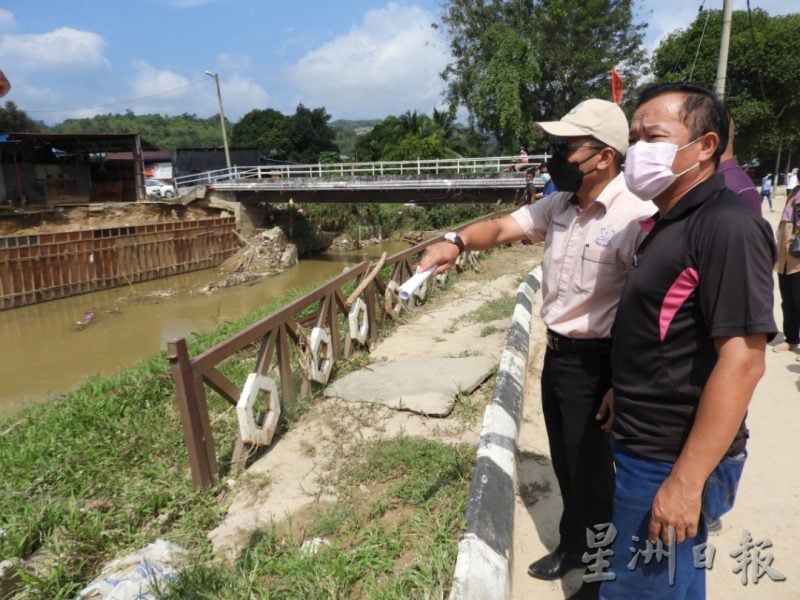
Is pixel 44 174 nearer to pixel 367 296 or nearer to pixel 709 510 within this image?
pixel 367 296

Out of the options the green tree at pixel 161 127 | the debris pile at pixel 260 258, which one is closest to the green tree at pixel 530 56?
the debris pile at pixel 260 258

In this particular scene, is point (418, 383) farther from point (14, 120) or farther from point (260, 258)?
point (14, 120)

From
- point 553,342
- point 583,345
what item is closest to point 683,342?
point 583,345

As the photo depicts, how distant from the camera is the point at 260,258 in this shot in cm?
2345

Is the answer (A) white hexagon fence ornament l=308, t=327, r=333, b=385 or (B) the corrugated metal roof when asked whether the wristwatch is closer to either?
(A) white hexagon fence ornament l=308, t=327, r=333, b=385

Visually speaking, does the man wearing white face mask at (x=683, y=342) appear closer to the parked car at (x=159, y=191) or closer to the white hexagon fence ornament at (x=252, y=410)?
the white hexagon fence ornament at (x=252, y=410)

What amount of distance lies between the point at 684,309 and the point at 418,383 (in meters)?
3.41

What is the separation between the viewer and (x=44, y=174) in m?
24.2

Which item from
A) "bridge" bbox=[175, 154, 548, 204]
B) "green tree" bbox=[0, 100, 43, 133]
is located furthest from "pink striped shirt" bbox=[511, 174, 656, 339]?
"green tree" bbox=[0, 100, 43, 133]

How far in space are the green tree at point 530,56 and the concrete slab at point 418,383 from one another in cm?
2288

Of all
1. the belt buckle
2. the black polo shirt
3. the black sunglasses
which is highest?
the black sunglasses

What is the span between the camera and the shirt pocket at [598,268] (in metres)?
1.93

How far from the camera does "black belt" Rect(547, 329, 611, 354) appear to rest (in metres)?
2.05

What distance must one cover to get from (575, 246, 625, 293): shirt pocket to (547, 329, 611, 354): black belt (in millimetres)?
207
